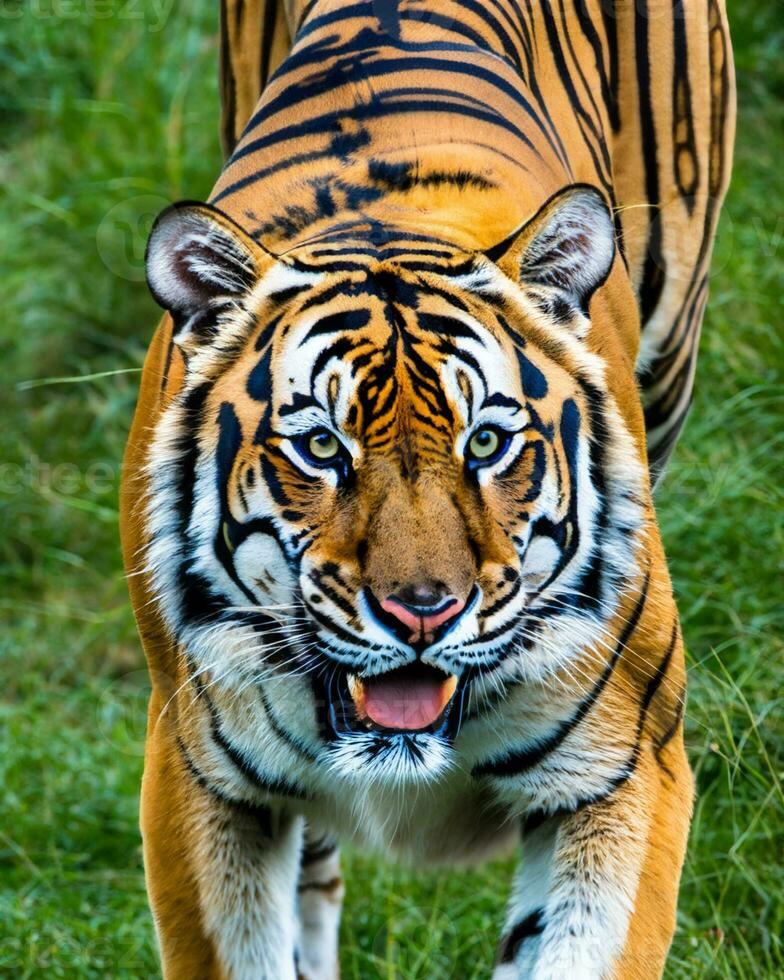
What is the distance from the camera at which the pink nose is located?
185 cm

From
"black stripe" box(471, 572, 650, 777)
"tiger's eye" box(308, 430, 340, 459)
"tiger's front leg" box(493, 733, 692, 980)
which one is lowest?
"tiger's front leg" box(493, 733, 692, 980)

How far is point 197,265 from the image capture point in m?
2.13

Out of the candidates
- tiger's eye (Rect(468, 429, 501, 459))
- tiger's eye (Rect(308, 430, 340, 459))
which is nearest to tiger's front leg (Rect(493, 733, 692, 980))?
tiger's eye (Rect(468, 429, 501, 459))

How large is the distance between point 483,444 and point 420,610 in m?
0.26

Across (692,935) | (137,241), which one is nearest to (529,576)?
(692,935)

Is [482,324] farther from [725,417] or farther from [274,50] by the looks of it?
[725,417]

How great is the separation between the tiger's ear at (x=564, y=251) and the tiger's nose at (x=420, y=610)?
51cm

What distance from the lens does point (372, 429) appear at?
1.95 m

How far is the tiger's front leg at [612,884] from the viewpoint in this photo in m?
2.12

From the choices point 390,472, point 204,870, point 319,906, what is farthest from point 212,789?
point 319,906

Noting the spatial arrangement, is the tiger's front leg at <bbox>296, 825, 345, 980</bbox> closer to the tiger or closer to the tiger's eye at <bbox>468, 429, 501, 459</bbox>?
the tiger
